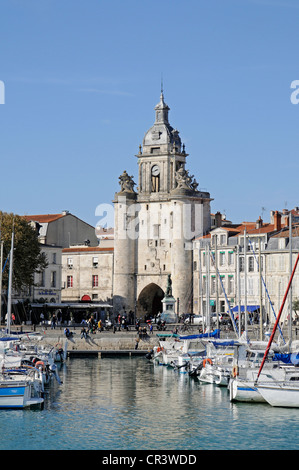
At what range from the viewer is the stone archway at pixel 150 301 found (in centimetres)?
9125

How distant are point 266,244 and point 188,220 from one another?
869 cm

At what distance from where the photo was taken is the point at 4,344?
1989 inches

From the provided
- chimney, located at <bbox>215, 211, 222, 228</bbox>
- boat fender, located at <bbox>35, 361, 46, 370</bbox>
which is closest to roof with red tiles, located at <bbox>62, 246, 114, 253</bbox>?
chimney, located at <bbox>215, 211, 222, 228</bbox>

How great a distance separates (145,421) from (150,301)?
56.6 m

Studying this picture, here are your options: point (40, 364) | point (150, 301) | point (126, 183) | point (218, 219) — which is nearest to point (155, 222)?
point (126, 183)

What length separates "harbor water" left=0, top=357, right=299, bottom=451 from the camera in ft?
104

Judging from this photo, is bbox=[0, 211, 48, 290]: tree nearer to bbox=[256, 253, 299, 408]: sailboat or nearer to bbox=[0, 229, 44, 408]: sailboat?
bbox=[0, 229, 44, 408]: sailboat

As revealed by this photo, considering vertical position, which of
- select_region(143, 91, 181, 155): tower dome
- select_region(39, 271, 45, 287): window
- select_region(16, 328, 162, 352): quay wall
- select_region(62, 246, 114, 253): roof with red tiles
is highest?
select_region(143, 91, 181, 155): tower dome

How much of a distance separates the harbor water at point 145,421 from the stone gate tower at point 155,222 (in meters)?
41.8

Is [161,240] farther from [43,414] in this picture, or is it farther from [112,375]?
[43,414]

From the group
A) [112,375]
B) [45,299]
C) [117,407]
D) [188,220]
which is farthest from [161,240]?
[117,407]

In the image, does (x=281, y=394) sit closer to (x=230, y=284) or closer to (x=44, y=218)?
(x=230, y=284)

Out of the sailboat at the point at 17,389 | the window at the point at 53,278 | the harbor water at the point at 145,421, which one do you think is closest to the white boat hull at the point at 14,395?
the sailboat at the point at 17,389

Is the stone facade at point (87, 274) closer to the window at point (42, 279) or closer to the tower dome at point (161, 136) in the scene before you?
the window at point (42, 279)
